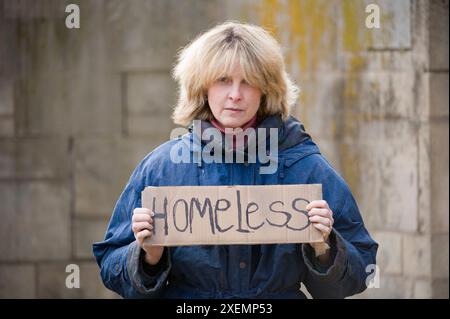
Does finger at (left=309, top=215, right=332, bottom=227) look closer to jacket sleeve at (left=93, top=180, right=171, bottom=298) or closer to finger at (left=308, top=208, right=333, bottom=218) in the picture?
finger at (left=308, top=208, right=333, bottom=218)

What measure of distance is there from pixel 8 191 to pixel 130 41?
1179mm

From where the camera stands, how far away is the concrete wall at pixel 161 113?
21.9 feet

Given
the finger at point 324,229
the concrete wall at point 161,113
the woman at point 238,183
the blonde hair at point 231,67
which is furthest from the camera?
the concrete wall at point 161,113

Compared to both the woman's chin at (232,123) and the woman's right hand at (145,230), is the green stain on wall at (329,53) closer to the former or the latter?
the woman's chin at (232,123)

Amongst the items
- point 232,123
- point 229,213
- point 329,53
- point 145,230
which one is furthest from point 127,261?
point 329,53

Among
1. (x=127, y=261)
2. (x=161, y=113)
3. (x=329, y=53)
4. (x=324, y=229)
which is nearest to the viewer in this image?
(x=324, y=229)

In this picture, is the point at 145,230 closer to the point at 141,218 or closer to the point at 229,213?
the point at 141,218

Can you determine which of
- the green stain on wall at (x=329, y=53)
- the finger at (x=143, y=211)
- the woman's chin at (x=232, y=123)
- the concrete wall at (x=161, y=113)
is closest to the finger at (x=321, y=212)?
the woman's chin at (x=232, y=123)

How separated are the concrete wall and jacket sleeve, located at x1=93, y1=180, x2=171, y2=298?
2.90m

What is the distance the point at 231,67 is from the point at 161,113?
3389mm

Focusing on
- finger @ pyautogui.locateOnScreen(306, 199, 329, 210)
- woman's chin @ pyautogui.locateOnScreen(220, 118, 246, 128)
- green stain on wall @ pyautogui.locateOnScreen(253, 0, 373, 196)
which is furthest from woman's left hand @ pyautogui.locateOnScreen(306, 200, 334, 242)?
green stain on wall @ pyautogui.locateOnScreen(253, 0, 373, 196)

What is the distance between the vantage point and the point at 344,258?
12.6 ft

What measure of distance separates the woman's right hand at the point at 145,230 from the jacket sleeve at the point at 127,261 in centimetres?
3

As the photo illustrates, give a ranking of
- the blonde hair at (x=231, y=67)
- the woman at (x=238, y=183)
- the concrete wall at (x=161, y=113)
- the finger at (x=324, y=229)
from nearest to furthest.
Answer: the finger at (x=324, y=229)
the woman at (x=238, y=183)
the blonde hair at (x=231, y=67)
the concrete wall at (x=161, y=113)
